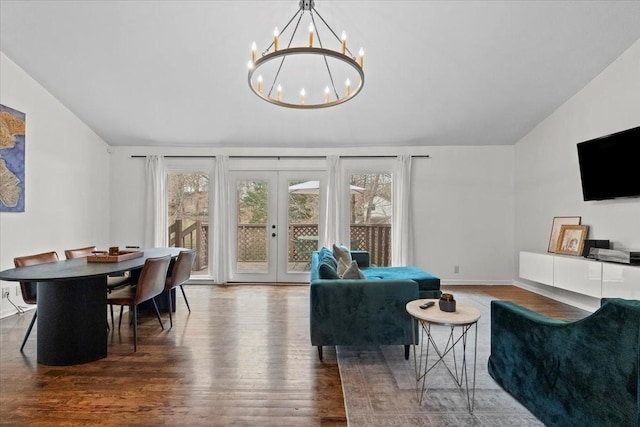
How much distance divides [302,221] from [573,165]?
3982 mm

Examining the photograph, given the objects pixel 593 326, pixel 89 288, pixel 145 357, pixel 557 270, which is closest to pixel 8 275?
pixel 89 288

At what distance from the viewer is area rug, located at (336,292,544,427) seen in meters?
1.85

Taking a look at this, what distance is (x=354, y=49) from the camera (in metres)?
3.52

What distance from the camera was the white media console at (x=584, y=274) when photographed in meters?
3.09

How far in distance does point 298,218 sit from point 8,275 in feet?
12.2

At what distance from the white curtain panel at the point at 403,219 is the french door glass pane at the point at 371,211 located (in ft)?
0.64

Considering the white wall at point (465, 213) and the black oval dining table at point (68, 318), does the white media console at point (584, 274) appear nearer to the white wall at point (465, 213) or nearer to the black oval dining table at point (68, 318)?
the white wall at point (465, 213)

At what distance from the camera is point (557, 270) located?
13.2 feet

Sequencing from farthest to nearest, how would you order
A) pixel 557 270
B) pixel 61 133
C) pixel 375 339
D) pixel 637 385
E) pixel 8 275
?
pixel 61 133 → pixel 557 270 → pixel 375 339 → pixel 8 275 → pixel 637 385

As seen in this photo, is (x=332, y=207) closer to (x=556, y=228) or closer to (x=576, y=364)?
(x=556, y=228)

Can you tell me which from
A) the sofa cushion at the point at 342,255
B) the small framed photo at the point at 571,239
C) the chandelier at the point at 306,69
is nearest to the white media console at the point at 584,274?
the small framed photo at the point at 571,239

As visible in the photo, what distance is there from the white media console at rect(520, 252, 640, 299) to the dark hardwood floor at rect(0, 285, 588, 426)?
2.95 metres

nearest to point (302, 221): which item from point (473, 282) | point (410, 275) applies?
point (410, 275)

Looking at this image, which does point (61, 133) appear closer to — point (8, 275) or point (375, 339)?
point (8, 275)
